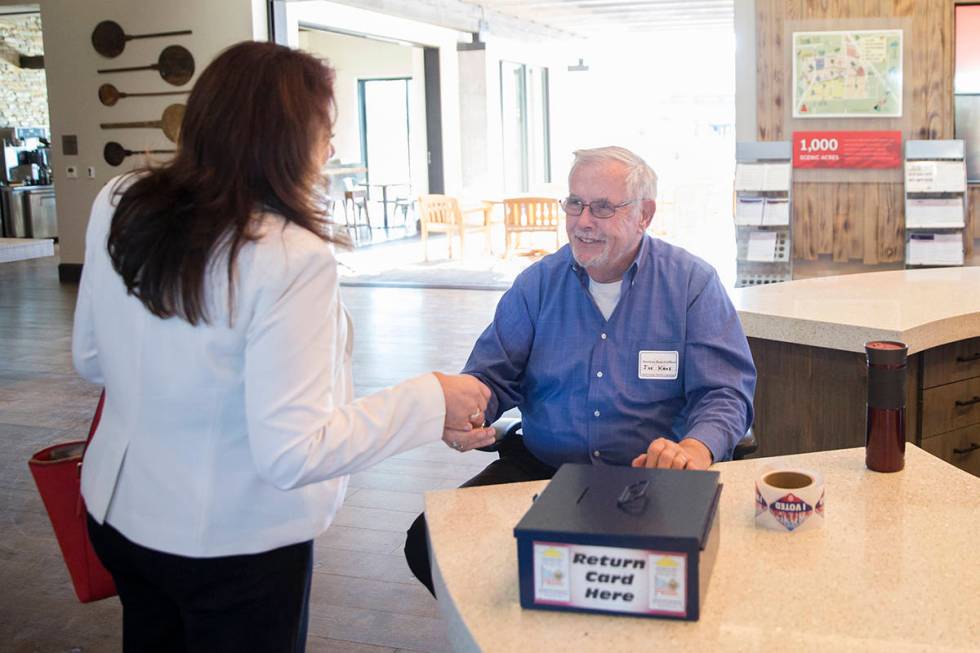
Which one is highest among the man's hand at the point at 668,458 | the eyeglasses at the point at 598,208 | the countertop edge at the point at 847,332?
the eyeglasses at the point at 598,208

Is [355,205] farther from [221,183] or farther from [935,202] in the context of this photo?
[221,183]

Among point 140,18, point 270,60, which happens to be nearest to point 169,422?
point 270,60

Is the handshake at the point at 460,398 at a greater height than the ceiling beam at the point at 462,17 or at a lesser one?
lesser

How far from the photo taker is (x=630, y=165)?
7.79 ft

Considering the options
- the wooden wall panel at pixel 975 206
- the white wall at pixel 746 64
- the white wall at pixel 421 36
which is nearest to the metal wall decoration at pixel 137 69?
the white wall at pixel 421 36

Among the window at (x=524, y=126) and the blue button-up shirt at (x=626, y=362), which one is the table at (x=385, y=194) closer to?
the window at (x=524, y=126)

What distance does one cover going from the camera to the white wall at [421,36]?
12.0 metres

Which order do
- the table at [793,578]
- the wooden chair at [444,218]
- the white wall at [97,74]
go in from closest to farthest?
the table at [793,578], the white wall at [97,74], the wooden chair at [444,218]

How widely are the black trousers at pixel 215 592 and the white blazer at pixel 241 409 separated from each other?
3 cm

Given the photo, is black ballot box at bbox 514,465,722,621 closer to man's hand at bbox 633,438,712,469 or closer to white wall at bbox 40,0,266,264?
man's hand at bbox 633,438,712,469

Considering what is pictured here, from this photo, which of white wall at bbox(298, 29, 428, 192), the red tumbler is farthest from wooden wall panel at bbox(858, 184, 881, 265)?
white wall at bbox(298, 29, 428, 192)

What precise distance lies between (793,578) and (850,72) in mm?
4273

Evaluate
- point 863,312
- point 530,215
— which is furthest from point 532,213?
point 863,312

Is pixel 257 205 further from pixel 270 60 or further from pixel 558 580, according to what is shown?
pixel 558 580
